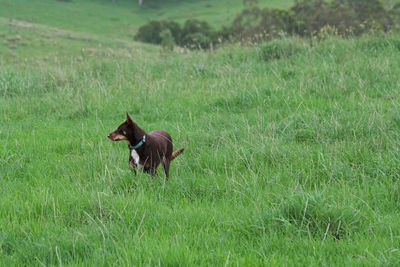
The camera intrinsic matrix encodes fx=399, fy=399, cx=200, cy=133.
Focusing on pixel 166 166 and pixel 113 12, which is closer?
pixel 166 166

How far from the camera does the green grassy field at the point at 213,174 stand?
307 cm

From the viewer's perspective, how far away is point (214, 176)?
14.6ft

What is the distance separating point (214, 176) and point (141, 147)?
0.87m

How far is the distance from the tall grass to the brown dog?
136 mm

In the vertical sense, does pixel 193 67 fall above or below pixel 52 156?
above

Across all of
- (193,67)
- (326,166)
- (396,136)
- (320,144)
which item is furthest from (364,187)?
(193,67)

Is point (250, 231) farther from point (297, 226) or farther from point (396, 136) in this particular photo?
point (396, 136)

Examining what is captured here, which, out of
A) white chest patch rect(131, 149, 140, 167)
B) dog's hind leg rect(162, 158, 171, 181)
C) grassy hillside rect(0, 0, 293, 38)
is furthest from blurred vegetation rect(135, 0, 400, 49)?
white chest patch rect(131, 149, 140, 167)

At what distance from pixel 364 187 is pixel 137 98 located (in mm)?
5144

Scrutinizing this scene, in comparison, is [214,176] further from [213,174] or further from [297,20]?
[297,20]

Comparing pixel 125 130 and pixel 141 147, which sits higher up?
pixel 125 130

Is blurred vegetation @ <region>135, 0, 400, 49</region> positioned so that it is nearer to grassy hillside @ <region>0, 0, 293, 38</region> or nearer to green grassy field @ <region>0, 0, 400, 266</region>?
grassy hillside @ <region>0, 0, 293, 38</region>

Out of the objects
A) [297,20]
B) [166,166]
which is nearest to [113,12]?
[297,20]

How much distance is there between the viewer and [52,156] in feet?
17.7
